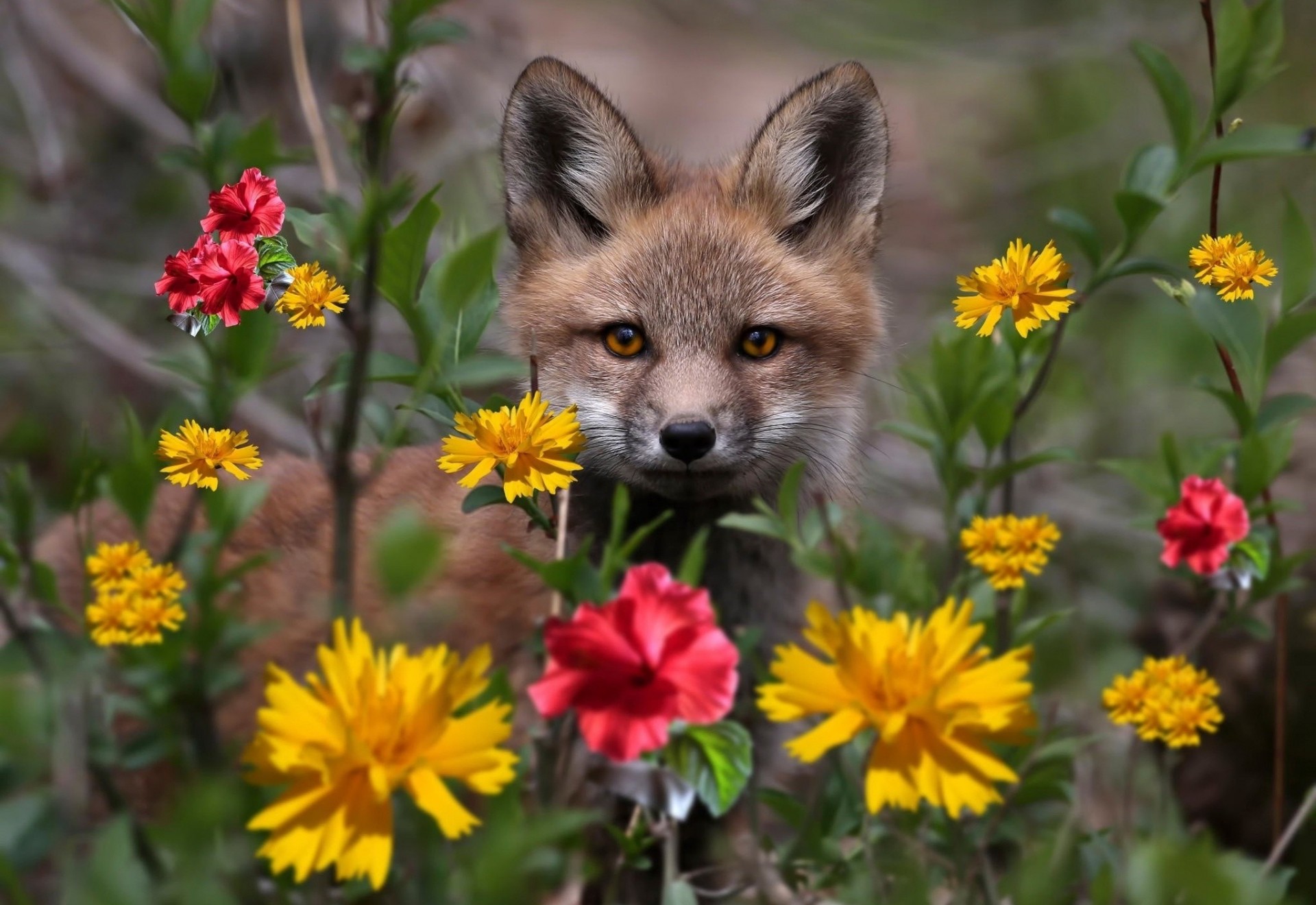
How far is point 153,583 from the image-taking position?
59.9 inches

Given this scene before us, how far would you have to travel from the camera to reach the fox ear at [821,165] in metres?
2.99

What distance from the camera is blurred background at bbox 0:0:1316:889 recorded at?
3.70 m

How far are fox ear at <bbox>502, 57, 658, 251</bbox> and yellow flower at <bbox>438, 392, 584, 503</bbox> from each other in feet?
4.60

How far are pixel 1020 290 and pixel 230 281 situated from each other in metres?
1.08

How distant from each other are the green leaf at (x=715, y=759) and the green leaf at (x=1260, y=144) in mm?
982

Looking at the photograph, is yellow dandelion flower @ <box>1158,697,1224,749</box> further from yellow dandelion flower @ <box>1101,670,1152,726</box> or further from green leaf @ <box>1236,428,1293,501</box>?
green leaf @ <box>1236,428,1293,501</box>

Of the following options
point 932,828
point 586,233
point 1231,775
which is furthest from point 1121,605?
point 932,828

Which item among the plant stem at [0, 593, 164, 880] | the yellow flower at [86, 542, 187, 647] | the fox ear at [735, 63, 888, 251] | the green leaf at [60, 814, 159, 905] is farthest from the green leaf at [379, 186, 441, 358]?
the fox ear at [735, 63, 888, 251]

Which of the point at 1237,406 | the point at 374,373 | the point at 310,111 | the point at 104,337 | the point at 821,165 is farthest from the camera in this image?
the point at 104,337

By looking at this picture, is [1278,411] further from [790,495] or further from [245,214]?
[245,214]

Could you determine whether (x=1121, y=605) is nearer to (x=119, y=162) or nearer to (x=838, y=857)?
(x=838, y=857)

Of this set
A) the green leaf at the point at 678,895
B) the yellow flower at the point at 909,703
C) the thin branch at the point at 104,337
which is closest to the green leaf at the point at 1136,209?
the yellow flower at the point at 909,703

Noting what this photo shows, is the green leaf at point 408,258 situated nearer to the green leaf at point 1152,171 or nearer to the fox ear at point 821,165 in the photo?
the green leaf at point 1152,171

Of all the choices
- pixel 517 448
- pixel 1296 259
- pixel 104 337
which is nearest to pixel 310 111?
pixel 517 448
